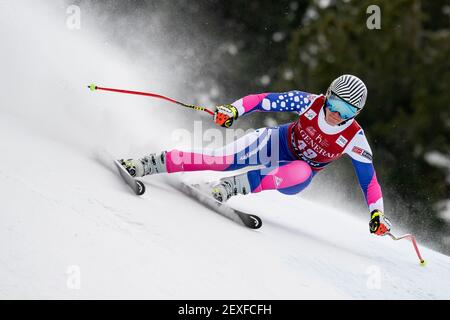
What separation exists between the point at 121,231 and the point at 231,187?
1.16 m

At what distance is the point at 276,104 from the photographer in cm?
422

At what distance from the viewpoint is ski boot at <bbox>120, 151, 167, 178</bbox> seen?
4121 mm

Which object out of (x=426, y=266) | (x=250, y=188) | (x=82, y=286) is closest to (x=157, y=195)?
(x=250, y=188)

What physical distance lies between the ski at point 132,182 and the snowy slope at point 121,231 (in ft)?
0.16

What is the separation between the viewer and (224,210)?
411 centimetres

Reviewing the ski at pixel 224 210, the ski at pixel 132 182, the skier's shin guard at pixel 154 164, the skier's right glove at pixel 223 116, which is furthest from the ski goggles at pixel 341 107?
the ski at pixel 132 182

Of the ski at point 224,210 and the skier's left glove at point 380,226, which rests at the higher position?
the ski at point 224,210

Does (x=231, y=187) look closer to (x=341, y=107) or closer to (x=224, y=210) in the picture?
(x=224, y=210)

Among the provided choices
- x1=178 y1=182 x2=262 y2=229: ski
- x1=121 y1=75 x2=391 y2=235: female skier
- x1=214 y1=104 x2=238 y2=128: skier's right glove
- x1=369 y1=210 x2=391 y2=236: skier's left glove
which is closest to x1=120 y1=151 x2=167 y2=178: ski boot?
x1=121 y1=75 x2=391 y2=235: female skier

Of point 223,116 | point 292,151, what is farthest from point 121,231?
point 292,151

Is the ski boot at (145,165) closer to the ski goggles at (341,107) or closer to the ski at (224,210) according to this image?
the ski at (224,210)

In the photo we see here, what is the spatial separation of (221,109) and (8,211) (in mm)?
1587

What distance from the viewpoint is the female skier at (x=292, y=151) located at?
397 cm
